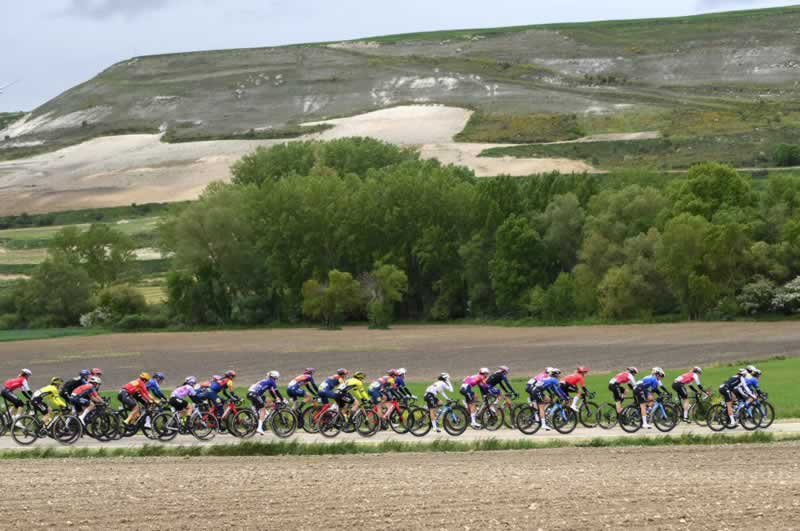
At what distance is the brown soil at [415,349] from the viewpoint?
64.2m

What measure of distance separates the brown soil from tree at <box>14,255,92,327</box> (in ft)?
54.6

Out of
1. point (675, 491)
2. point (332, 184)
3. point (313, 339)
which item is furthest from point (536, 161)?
point (675, 491)

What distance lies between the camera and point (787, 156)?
456 ft

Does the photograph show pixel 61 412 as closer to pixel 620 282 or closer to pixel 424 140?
pixel 620 282

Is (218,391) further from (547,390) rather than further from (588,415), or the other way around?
(588,415)

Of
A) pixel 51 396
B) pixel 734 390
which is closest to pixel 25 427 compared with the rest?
pixel 51 396

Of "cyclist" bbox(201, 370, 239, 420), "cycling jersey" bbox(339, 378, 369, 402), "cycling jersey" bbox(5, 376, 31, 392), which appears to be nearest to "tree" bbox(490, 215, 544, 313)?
"cycling jersey" bbox(339, 378, 369, 402)

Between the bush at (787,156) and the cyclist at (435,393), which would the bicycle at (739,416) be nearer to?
the cyclist at (435,393)

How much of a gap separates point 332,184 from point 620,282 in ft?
99.9

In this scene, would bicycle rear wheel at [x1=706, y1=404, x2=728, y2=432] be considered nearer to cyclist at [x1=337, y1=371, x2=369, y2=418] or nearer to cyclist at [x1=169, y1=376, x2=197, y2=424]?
cyclist at [x1=337, y1=371, x2=369, y2=418]

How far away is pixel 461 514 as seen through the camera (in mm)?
21500

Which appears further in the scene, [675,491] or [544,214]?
[544,214]

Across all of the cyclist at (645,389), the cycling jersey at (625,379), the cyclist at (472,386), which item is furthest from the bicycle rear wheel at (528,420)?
the cyclist at (645,389)

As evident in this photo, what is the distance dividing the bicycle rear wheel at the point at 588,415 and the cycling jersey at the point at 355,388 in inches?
221
